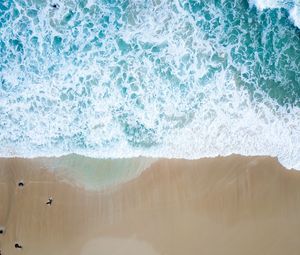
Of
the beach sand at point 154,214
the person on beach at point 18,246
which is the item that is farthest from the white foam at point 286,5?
the person on beach at point 18,246

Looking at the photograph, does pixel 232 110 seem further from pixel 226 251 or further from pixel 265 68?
pixel 226 251

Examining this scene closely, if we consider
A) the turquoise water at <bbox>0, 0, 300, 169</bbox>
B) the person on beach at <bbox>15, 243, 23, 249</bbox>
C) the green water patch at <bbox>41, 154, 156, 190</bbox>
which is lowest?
the person on beach at <bbox>15, 243, 23, 249</bbox>

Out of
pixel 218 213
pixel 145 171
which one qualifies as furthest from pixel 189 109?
pixel 218 213

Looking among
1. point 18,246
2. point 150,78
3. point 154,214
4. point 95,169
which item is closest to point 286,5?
point 150,78

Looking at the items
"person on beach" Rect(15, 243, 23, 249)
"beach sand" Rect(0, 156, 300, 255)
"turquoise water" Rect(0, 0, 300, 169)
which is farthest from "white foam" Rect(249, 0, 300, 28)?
"person on beach" Rect(15, 243, 23, 249)

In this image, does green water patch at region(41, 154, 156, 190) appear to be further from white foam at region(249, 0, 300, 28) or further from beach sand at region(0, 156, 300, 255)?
white foam at region(249, 0, 300, 28)

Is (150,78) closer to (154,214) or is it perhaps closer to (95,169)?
(95,169)

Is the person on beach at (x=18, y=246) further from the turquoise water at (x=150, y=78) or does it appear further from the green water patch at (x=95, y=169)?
the turquoise water at (x=150, y=78)
